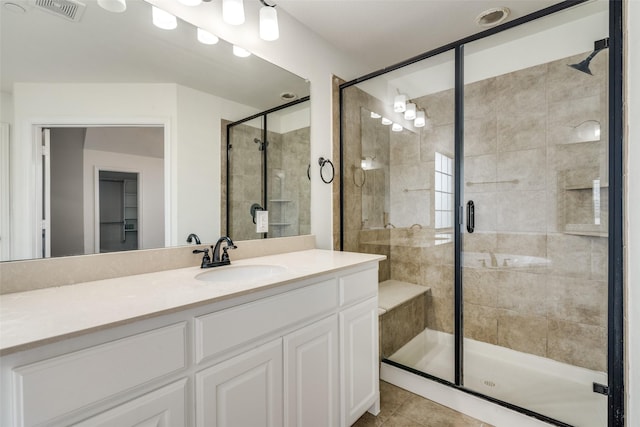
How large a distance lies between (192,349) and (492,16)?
2.58 m

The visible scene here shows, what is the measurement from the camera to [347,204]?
7.68 feet

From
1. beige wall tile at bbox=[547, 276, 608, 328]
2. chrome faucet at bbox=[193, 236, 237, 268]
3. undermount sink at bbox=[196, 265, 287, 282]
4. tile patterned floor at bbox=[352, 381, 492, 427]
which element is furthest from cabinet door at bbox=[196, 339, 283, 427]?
beige wall tile at bbox=[547, 276, 608, 328]

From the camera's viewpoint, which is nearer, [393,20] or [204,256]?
[204,256]

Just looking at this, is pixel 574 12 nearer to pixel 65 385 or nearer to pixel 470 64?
pixel 470 64

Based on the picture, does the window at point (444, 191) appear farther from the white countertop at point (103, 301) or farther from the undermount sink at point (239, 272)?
the undermount sink at point (239, 272)

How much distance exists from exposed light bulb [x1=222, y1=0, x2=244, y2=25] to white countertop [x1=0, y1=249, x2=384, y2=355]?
1.26 meters

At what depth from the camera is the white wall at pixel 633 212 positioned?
3.57ft

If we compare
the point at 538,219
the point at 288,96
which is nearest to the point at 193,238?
the point at 288,96

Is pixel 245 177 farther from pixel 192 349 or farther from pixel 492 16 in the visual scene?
pixel 492 16

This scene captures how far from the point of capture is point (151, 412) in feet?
2.63

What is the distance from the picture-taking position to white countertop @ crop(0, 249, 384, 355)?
67cm

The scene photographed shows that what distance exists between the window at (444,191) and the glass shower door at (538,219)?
0.12 m

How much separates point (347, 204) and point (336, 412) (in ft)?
4.59

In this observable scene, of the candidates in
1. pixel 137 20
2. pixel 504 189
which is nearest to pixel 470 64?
pixel 504 189
